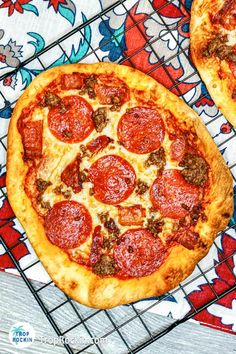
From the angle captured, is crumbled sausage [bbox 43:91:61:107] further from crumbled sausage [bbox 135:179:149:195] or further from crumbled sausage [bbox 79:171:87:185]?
crumbled sausage [bbox 135:179:149:195]

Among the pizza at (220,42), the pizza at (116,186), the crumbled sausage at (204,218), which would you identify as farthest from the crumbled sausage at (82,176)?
the pizza at (220,42)

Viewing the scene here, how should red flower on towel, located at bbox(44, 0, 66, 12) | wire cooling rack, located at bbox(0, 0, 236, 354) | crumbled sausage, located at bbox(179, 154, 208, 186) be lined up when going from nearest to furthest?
1. crumbled sausage, located at bbox(179, 154, 208, 186)
2. wire cooling rack, located at bbox(0, 0, 236, 354)
3. red flower on towel, located at bbox(44, 0, 66, 12)

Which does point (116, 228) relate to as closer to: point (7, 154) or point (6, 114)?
point (7, 154)

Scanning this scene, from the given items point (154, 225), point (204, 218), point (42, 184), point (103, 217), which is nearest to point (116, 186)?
point (103, 217)

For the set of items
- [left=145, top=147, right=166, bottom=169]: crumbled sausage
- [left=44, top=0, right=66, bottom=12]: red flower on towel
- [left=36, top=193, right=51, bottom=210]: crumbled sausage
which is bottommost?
[left=145, top=147, right=166, bottom=169]: crumbled sausage

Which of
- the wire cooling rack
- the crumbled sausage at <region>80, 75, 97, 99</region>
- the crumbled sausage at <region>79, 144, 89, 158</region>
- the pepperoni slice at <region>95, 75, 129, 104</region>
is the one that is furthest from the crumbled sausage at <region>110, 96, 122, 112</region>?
the wire cooling rack

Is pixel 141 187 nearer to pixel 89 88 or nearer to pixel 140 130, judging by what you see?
pixel 140 130

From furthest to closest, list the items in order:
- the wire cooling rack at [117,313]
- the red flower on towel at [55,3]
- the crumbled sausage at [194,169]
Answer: the red flower on towel at [55,3] < the wire cooling rack at [117,313] < the crumbled sausage at [194,169]

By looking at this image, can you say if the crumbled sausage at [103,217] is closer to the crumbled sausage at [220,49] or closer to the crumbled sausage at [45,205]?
the crumbled sausage at [45,205]
